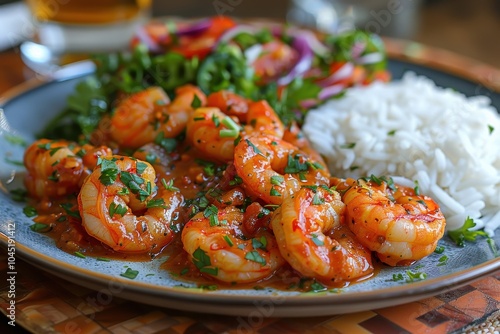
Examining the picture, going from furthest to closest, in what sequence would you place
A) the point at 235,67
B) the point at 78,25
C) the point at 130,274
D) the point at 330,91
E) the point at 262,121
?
the point at 78,25 → the point at 330,91 → the point at 235,67 → the point at 262,121 → the point at 130,274

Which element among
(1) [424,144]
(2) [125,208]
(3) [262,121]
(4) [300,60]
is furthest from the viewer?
(4) [300,60]

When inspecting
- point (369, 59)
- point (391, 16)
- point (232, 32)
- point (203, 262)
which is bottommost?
point (391, 16)

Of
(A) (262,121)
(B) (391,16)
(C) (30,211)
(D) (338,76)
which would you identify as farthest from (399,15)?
(C) (30,211)

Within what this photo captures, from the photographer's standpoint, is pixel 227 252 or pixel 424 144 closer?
pixel 227 252

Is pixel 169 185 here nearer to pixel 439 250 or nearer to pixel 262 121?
pixel 262 121

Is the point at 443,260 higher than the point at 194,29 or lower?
lower

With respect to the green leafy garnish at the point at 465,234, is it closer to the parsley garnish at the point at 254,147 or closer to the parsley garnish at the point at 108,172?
the parsley garnish at the point at 254,147

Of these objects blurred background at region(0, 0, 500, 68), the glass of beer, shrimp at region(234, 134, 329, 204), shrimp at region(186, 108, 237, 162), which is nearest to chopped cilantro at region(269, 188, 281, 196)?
shrimp at region(234, 134, 329, 204)
